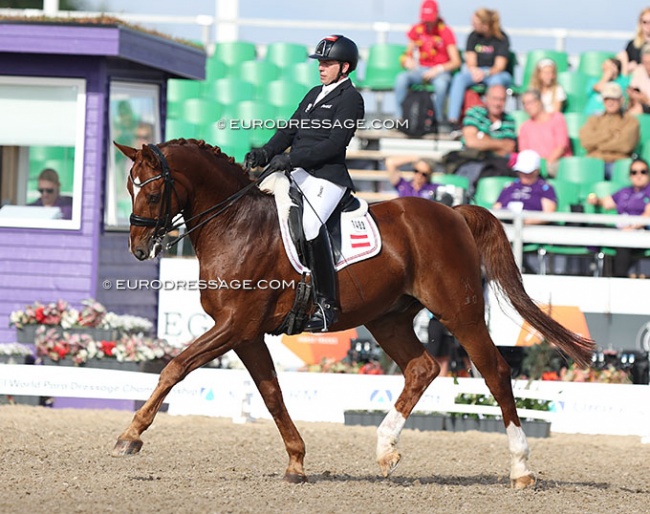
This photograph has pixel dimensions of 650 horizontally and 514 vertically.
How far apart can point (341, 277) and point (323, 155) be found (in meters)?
0.80

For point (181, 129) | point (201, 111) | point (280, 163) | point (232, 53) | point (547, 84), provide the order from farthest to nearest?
point (232, 53) < point (201, 111) < point (181, 129) < point (547, 84) < point (280, 163)

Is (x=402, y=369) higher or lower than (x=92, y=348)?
higher

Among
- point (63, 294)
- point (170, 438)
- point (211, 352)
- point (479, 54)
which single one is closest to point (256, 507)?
point (211, 352)

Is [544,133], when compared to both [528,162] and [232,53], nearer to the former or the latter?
[528,162]

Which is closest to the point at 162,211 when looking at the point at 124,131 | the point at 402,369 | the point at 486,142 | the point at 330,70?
the point at 330,70

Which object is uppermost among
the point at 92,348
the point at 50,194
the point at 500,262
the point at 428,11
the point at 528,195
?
the point at 428,11

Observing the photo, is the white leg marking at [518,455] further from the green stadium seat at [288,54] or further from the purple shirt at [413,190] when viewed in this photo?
the green stadium seat at [288,54]

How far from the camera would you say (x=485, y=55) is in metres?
16.6

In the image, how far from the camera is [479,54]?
54.5ft

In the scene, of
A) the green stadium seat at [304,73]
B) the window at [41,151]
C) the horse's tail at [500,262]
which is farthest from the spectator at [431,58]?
the horse's tail at [500,262]

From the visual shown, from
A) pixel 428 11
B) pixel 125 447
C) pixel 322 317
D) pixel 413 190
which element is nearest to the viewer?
pixel 125 447

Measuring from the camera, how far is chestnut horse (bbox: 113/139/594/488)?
294 inches

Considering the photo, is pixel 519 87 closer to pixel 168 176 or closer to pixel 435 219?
pixel 435 219

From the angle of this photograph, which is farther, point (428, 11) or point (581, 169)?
point (428, 11)
